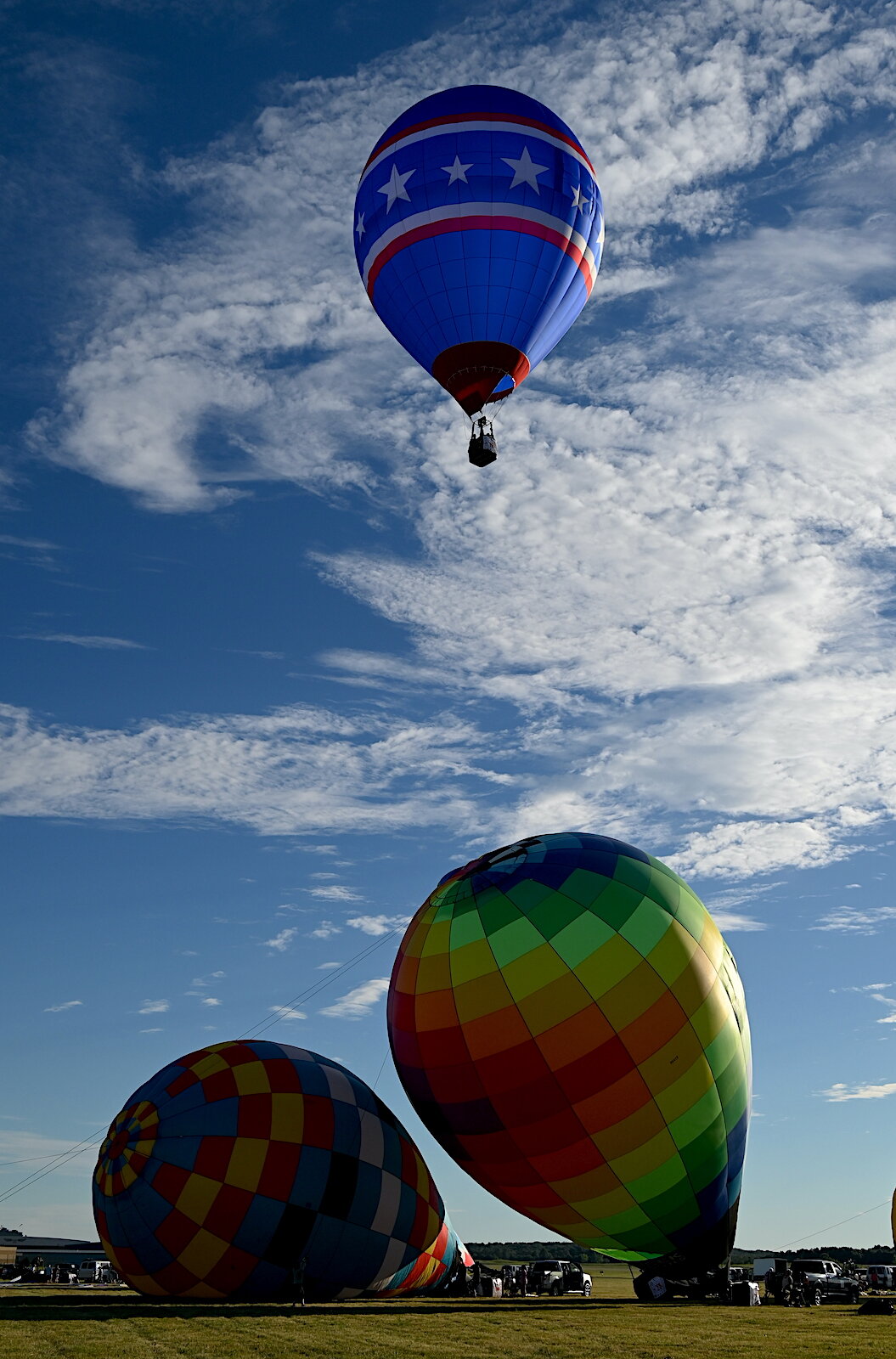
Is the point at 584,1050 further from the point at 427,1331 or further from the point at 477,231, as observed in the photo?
the point at 477,231

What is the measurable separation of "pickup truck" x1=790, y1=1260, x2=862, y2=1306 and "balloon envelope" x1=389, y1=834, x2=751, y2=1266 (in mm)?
6285

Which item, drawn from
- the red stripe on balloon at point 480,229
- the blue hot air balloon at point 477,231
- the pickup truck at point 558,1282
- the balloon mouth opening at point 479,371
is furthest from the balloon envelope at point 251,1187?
the red stripe on balloon at point 480,229

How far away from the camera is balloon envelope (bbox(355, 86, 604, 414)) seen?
25.9 metres

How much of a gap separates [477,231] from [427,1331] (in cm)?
2156

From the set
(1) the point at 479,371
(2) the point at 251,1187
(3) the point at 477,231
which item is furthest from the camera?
(1) the point at 479,371

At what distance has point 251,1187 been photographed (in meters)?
18.6

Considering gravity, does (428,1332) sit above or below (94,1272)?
above

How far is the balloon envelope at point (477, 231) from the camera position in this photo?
25.9m

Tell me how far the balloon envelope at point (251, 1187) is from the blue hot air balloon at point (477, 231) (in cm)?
1645

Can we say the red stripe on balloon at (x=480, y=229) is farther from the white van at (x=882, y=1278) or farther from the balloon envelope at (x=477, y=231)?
the white van at (x=882, y=1278)

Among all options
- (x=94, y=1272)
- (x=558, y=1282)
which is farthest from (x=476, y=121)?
(x=94, y=1272)

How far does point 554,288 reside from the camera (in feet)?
88.6

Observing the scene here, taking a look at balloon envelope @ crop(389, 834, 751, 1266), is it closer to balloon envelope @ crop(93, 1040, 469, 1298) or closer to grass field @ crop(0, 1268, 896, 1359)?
balloon envelope @ crop(93, 1040, 469, 1298)

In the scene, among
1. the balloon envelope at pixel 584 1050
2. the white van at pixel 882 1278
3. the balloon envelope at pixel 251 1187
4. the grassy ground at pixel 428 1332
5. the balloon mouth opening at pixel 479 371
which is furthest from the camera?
the white van at pixel 882 1278
